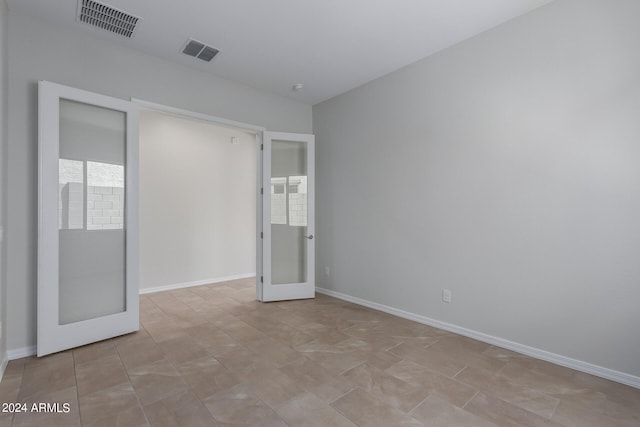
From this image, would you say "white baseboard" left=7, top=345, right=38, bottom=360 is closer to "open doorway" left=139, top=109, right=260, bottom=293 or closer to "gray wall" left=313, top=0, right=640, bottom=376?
"open doorway" left=139, top=109, right=260, bottom=293

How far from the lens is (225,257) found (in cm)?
563

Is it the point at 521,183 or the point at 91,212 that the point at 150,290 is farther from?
the point at 521,183

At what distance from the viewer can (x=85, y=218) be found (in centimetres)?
285

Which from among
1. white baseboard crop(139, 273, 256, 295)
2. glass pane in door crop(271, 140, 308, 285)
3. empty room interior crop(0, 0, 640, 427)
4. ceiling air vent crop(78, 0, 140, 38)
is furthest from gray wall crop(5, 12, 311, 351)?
white baseboard crop(139, 273, 256, 295)

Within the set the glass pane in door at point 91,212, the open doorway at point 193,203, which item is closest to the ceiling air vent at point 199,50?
the glass pane in door at point 91,212

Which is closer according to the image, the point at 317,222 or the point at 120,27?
the point at 120,27

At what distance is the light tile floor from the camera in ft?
5.95

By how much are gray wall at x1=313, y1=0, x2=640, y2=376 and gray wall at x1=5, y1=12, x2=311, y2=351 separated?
280 cm

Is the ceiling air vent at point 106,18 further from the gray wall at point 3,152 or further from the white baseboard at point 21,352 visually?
the white baseboard at point 21,352

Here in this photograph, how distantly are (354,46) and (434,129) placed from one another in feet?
4.11

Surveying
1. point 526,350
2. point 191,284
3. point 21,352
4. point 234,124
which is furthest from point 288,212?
point 526,350

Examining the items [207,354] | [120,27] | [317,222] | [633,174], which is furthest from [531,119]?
[120,27]

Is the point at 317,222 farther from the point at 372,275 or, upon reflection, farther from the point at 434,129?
the point at 434,129

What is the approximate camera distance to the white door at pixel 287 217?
426 cm
